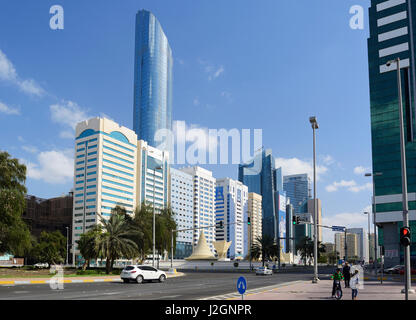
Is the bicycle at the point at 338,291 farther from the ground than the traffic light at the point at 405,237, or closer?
closer

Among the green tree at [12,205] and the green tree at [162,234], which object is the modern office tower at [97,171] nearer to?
the green tree at [162,234]

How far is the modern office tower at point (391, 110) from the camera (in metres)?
90.7

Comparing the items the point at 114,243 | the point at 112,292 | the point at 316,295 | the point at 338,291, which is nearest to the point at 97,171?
the point at 114,243

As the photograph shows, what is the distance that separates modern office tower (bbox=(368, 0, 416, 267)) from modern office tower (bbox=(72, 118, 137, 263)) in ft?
325

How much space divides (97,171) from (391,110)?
108 m

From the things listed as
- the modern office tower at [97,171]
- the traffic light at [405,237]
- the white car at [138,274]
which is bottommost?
the white car at [138,274]

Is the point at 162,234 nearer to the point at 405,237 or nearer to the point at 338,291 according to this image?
the point at 338,291

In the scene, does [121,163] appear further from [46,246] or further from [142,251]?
[142,251]

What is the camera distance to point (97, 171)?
16525 cm

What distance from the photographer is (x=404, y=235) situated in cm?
1817

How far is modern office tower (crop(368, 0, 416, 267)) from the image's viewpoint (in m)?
90.7

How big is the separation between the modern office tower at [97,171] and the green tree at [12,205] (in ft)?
381

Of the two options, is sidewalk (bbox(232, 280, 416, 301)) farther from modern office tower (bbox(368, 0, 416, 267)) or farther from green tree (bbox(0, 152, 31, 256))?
modern office tower (bbox(368, 0, 416, 267))

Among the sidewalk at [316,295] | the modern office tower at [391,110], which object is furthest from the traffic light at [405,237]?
the modern office tower at [391,110]
